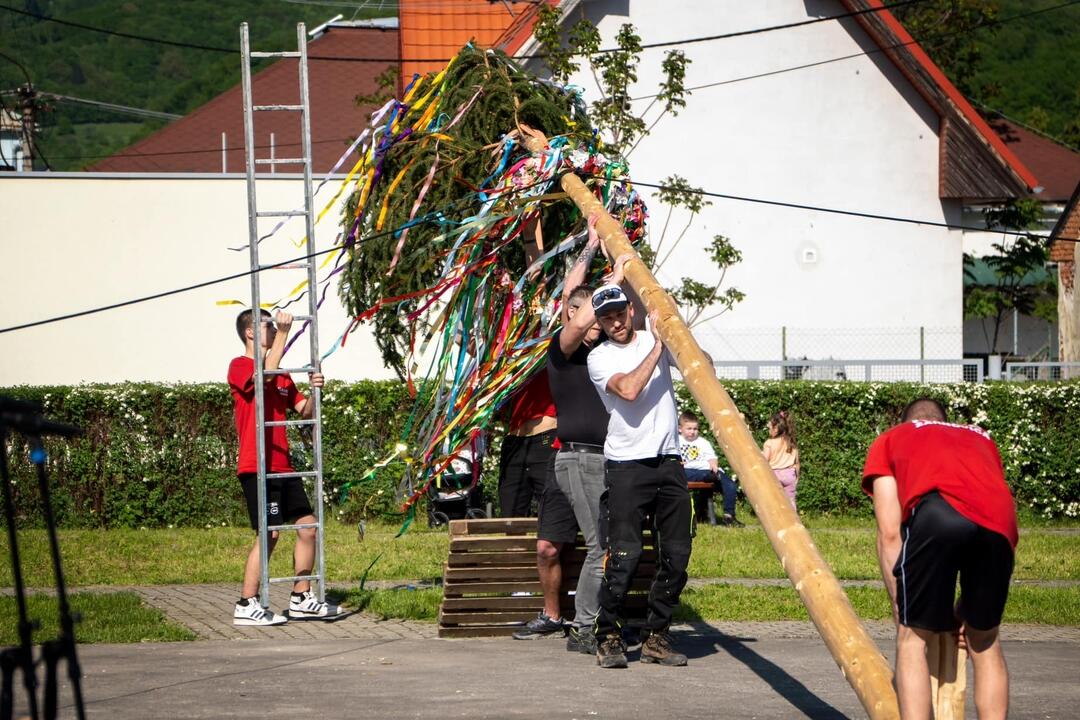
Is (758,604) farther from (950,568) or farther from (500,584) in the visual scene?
(950,568)

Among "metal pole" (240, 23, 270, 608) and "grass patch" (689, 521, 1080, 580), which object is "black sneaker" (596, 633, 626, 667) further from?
"grass patch" (689, 521, 1080, 580)

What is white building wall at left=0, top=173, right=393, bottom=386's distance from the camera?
70.4 ft

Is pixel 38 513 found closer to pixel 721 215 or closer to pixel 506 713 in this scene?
pixel 506 713

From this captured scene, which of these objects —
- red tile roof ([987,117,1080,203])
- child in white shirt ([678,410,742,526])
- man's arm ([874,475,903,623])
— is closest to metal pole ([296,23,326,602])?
man's arm ([874,475,903,623])

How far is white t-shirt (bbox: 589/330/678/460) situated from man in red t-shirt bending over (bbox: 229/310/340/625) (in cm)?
245

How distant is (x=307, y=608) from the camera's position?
9570mm

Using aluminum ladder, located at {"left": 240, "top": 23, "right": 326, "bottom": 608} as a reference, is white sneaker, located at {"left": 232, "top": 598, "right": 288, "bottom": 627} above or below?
below

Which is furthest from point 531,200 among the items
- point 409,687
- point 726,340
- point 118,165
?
point 118,165

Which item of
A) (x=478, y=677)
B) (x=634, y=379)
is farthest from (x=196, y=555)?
(x=634, y=379)

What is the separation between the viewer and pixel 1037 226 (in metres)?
31.2

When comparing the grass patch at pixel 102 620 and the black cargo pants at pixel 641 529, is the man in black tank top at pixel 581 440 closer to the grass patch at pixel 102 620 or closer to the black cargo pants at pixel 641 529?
the black cargo pants at pixel 641 529

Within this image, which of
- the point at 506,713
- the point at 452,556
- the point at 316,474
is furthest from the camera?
the point at 316,474

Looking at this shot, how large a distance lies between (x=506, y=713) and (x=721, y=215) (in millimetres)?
18818

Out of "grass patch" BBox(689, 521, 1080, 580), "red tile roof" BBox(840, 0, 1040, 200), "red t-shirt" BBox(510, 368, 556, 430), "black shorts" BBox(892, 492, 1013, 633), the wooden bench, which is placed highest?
"red tile roof" BBox(840, 0, 1040, 200)
